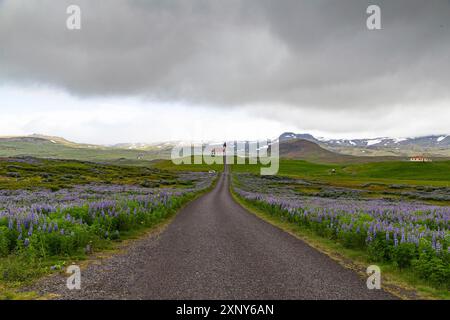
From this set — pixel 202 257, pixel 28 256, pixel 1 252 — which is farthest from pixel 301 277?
pixel 1 252

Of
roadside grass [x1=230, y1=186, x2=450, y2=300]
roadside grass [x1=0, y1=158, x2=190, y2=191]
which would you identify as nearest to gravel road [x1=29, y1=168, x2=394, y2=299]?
roadside grass [x1=230, y1=186, x2=450, y2=300]

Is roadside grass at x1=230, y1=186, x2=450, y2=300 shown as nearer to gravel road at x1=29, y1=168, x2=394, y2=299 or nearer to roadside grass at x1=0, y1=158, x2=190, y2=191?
gravel road at x1=29, y1=168, x2=394, y2=299

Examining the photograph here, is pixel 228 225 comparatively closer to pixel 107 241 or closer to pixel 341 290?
pixel 107 241

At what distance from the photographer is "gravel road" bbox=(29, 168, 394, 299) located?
7.23 meters

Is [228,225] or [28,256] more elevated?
[28,256]

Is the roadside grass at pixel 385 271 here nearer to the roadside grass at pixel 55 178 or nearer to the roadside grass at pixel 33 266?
the roadside grass at pixel 33 266

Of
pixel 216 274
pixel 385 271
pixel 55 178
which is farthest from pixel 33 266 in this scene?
pixel 55 178

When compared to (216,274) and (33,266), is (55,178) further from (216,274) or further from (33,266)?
(216,274)

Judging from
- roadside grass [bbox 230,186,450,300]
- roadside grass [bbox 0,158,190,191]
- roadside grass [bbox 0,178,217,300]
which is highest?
roadside grass [bbox 0,178,217,300]

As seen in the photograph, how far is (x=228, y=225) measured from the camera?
18875 millimetres

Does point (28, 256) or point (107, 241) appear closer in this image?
point (28, 256)

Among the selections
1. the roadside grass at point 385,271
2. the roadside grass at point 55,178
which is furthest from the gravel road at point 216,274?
the roadside grass at point 55,178
